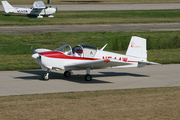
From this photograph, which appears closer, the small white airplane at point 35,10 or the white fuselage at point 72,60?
the white fuselage at point 72,60

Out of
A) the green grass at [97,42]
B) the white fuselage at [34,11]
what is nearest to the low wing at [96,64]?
the green grass at [97,42]

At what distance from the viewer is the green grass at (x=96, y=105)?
32.2ft

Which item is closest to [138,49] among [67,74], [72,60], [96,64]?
[96,64]

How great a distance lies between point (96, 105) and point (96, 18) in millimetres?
39331

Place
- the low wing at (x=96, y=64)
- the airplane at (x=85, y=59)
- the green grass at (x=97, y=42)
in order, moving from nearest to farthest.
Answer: the low wing at (x=96, y=64) → the airplane at (x=85, y=59) → the green grass at (x=97, y=42)

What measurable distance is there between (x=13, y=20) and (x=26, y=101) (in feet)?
120

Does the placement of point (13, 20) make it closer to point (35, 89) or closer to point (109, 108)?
point (35, 89)

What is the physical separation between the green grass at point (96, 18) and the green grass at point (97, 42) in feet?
36.7

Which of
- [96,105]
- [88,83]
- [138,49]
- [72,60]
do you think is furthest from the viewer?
[138,49]

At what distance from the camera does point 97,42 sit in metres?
31.0

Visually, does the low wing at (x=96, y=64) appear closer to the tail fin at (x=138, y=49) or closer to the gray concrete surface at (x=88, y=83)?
the gray concrete surface at (x=88, y=83)

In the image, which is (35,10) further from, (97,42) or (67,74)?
(67,74)

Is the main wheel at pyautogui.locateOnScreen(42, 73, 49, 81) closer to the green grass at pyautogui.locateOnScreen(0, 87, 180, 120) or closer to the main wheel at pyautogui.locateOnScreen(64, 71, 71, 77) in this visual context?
the main wheel at pyautogui.locateOnScreen(64, 71, 71, 77)

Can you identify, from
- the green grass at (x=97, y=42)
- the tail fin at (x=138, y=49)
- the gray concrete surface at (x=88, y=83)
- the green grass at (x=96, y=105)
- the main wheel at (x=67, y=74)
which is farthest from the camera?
the green grass at (x=97, y=42)
